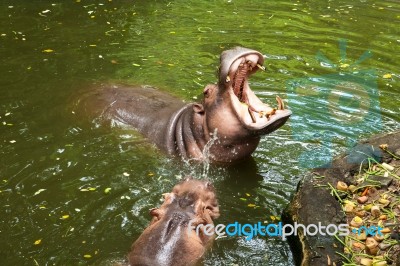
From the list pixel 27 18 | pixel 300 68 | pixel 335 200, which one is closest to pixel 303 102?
pixel 300 68

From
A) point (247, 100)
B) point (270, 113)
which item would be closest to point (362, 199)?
point (270, 113)

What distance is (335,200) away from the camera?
15.7 feet

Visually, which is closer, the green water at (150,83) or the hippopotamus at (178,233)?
the hippopotamus at (178,233)

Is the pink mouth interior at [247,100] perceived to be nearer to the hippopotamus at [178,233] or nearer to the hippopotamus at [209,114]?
the hippopotamus at [209,114]

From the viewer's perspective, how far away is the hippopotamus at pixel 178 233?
4109 mm

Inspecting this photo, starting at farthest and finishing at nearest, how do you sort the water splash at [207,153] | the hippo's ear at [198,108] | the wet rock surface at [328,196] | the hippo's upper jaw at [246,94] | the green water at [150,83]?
the hippo's ear at [198,108] < the water splash at [207,153] < the hippo's upper jaw at [246,94] < the green water at [150,83] < the wet rock surface at [328,196]

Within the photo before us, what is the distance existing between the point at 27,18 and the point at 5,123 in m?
4.38

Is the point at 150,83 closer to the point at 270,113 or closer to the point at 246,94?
the point at 246,94

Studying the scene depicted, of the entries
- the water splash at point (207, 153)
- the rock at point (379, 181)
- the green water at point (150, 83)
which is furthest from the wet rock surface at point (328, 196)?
the water splash at point (207, 153)

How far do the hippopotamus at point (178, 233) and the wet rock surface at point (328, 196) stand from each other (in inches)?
29.2

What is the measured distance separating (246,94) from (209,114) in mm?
450

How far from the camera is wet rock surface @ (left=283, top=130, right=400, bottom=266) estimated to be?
4293 mm

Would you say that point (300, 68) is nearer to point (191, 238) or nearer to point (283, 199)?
point (283, 199)

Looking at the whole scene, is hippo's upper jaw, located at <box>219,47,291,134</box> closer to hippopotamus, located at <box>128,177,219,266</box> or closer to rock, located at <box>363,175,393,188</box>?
rock, located at <box>363,175,393,188</box>
